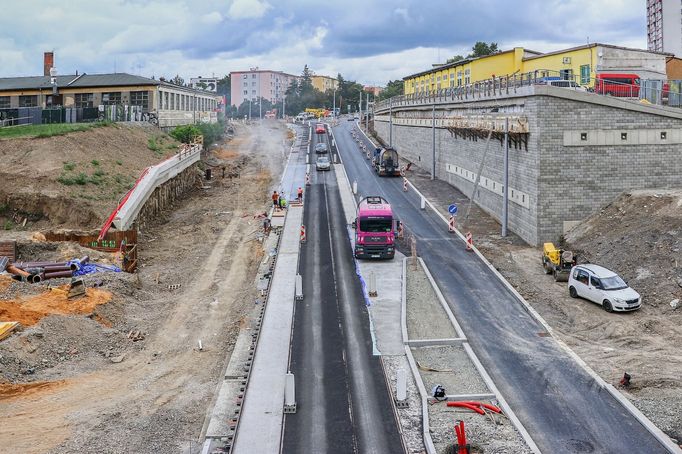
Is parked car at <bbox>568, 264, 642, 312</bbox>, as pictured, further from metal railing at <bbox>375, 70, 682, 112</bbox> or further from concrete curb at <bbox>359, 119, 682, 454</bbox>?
metal railing at <bbox>375, 70, 682, 112</bbox>

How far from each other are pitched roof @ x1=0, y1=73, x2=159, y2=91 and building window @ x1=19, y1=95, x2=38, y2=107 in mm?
1072

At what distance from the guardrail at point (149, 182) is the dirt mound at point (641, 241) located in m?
26.7

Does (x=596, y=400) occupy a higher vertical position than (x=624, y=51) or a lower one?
lower

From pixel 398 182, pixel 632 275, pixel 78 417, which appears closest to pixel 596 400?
pixel 632 275

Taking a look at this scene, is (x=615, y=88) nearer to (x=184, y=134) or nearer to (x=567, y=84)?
(x=567, y=84)

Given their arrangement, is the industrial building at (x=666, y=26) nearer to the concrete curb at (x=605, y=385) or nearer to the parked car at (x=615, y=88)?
the parked car at (x=615, y=88)

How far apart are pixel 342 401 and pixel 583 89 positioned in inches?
1112

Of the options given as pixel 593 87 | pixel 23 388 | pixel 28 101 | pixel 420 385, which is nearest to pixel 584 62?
pixel 593 87

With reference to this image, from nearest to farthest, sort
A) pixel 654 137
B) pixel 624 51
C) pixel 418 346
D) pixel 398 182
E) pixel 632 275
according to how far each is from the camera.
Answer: pixel 418 346
pixel 632 275
pixel 654 137
pixel 624 51
pixel 398 182

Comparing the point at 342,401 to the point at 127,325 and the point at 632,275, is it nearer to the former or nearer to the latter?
the point at 127,325

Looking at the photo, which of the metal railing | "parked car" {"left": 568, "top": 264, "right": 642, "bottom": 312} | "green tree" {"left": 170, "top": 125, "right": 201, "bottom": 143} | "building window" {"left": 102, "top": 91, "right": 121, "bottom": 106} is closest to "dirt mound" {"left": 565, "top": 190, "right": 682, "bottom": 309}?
"parked car" {"left": 568, "top": 264, "right": 642, "bottom": 312}

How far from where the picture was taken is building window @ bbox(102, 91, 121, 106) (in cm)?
7731

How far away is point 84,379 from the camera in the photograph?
77.7ft

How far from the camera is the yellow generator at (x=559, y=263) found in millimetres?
33812
